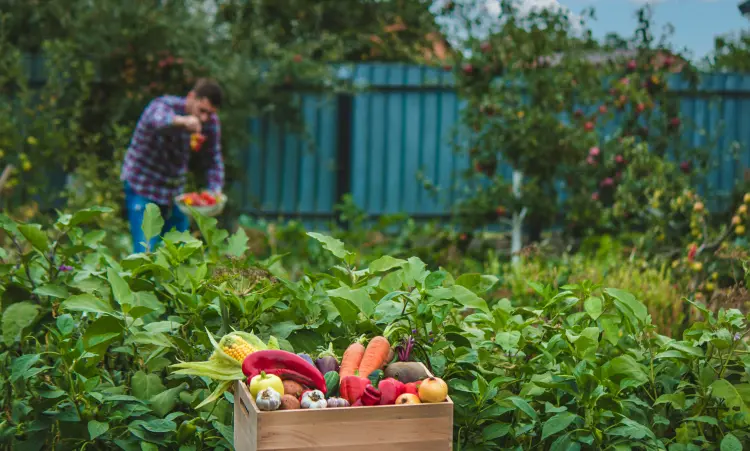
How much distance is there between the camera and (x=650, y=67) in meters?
8.02

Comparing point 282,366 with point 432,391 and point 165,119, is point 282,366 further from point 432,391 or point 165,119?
point 165,119

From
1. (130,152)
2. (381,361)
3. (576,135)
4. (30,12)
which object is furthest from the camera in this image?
(30,12)

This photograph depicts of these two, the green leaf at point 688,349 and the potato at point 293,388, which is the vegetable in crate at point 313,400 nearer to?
the potato at point 293,388

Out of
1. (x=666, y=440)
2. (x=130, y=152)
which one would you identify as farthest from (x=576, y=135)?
(x=666, y=440)

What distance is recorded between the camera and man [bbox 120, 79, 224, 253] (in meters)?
6.62

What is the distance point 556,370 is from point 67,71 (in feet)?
23.2

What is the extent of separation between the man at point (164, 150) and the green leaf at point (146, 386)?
154 inches

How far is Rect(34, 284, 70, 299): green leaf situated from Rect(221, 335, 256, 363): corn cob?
0.80m

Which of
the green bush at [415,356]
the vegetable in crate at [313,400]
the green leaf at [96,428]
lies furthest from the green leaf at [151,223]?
the vegetable in crate at [313,400]

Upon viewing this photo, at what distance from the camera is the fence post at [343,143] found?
9.70 m

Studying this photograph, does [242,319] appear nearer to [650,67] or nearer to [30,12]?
[650,67]

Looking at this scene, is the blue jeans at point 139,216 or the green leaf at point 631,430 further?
the blue jeans at point 139,216

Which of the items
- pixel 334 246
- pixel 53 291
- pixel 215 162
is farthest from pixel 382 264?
pixel 215 162

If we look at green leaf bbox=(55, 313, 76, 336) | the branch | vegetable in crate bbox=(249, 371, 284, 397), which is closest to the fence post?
the branch
